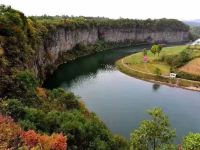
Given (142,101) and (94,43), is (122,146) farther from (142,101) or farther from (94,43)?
(94,43)

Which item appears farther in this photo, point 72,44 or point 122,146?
point 72,44

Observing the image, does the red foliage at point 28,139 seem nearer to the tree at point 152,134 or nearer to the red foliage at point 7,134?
the red foliage at point 7,134

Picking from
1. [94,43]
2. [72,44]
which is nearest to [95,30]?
[94,43]

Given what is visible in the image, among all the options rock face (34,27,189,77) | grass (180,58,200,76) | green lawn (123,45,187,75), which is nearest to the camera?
grass (180,58,200,76)

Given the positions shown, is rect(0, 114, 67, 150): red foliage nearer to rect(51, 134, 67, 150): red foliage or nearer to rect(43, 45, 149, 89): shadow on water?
rect(51, 134, 67, 150): red foliage

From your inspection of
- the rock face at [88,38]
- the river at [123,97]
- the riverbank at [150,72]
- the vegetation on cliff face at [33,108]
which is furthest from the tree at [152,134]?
the riverbank at [150,72]

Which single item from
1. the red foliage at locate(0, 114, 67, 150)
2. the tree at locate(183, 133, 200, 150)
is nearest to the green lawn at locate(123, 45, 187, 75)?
→ the tree at locate(183, 133, 200, 150)
